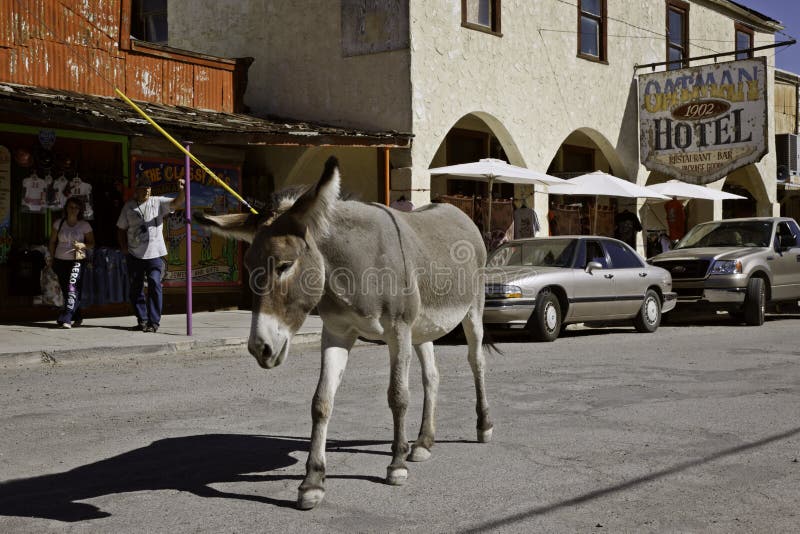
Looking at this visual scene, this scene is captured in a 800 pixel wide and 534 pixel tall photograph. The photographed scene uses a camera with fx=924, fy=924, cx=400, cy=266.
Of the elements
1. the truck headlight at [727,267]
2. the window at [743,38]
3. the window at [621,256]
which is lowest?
the truck headlight at [727,267]

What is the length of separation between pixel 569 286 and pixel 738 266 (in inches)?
166

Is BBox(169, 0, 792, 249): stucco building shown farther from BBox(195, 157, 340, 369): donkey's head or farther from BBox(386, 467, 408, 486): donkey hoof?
BBox(195, 157, 340, 369): donkey's head

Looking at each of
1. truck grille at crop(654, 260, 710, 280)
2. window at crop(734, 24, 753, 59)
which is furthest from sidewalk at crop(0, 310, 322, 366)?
window at crop(734, 24, 753, 59)

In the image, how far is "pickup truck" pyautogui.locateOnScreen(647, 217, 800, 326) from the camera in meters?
15.8

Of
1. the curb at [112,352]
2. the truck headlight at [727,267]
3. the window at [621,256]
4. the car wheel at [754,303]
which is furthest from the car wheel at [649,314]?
the curb at [112,352]

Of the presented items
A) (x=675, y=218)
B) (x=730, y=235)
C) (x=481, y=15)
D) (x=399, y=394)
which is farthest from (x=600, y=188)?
(x=399, y=394)

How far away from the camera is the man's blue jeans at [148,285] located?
1288 cm

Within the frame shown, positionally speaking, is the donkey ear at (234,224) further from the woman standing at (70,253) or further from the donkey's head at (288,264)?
the woman standing at (70,253)

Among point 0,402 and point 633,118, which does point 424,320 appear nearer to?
point 0,402

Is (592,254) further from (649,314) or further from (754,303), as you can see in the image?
(754,303)

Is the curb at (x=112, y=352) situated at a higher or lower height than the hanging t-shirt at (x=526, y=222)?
lower

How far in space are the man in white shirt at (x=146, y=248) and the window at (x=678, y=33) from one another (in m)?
16.9

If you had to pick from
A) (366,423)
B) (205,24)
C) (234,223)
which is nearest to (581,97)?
(205,24)

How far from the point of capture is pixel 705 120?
73.0 ft
